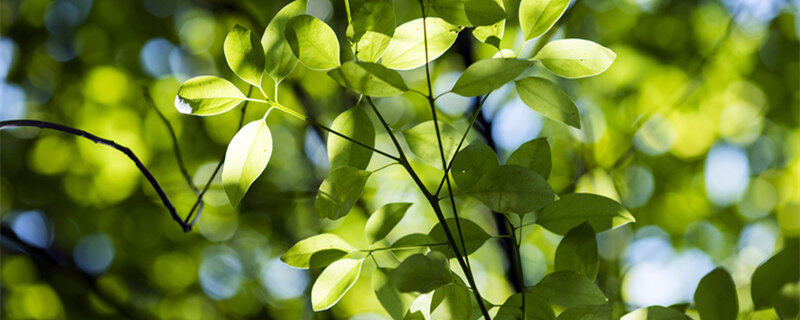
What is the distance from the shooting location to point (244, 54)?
1.25ft

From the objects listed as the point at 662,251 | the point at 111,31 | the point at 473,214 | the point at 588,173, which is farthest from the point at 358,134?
the point at 111,31

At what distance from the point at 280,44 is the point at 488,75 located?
177 mm

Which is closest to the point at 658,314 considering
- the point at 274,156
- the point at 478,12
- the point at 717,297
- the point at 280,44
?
the point at 717,297

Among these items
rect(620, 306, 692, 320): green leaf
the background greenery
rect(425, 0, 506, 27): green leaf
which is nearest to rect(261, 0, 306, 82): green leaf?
rect(425, 0, 506, 27): green leaf

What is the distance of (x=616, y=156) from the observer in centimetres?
184

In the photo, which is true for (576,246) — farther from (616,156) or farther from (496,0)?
(616,156)

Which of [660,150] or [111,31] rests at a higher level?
[111,31]

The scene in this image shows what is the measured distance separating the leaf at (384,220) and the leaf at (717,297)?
247mm

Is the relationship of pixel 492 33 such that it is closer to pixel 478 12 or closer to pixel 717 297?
pixel 478 12

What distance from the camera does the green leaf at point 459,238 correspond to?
400mm

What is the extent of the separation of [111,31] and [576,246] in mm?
2322

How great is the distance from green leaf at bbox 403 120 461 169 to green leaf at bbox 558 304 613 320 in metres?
0.16

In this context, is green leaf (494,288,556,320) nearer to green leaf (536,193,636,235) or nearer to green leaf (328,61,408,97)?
green leaf (536,193,636,235)

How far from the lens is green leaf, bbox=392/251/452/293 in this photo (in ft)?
0.95
